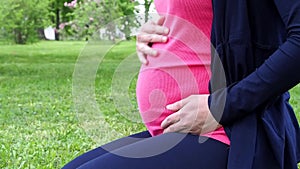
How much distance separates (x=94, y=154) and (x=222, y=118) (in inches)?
21.4

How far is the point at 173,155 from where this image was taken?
1429 millimetres

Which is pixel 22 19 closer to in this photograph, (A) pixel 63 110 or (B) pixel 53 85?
(B) pixel 53 85

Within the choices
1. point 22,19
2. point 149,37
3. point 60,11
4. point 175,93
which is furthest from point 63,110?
point 60,11

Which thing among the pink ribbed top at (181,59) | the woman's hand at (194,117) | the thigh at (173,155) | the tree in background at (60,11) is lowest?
the tree in background at (60,11)

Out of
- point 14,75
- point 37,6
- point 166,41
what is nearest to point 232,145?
point 166,41

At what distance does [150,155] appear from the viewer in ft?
4.75

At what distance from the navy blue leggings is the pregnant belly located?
0.14m

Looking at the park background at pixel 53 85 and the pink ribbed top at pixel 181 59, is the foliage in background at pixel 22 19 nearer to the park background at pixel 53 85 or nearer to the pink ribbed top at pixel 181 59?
the park background at pixel 53 85

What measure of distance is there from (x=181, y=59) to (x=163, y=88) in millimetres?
109

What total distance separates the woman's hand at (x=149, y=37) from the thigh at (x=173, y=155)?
31 cm

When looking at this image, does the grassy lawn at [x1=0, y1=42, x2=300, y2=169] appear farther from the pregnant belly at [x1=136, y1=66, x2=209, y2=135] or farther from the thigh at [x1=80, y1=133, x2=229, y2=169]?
the thigh at [x1=80, y1=133, x2=229, y2=169]

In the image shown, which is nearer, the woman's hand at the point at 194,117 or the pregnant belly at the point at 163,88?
the woman's hand at the point at 194,117

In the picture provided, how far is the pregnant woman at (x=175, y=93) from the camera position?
1.43 meters

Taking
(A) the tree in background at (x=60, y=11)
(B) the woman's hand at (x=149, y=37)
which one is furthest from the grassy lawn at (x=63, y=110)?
(A) the tree in background at (x=60, y=11)
